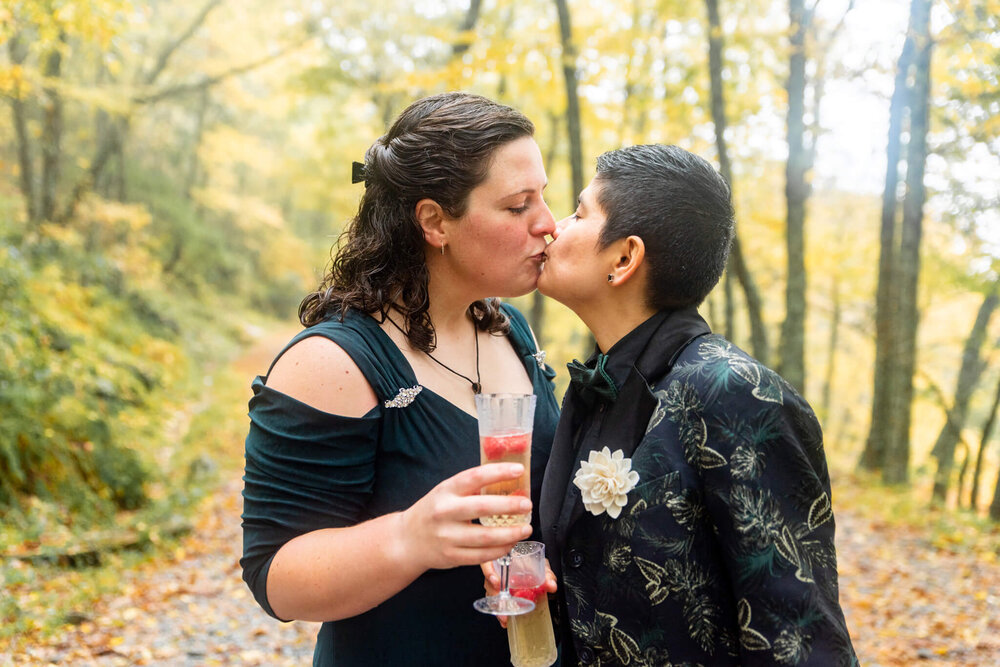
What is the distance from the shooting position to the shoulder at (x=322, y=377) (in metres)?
1.80

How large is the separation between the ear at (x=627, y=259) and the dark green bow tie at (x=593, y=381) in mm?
212

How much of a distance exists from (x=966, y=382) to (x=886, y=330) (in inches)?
81.7

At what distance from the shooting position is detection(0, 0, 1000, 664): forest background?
25.6 ft

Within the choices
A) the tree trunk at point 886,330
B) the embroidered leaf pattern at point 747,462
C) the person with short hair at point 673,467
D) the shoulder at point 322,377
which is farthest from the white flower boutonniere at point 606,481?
the tree trunk at point 886,330

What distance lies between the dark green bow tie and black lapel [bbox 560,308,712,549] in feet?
0.11

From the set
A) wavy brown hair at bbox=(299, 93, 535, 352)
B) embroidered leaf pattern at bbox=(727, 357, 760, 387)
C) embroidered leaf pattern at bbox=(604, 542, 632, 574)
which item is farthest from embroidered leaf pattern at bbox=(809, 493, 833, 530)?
wavy brown hair at bbox=(299, 93, 535, 352)

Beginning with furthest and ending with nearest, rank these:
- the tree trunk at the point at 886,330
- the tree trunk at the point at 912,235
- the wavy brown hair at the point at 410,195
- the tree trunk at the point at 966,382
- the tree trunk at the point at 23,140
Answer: the tree trunk at the point at 23,140
the tree trunk at the point at 966,382
the tree trunk at the point at 886,330
the tree trunk at the point at 912,235
the wavy brown hair at the point at 410,195

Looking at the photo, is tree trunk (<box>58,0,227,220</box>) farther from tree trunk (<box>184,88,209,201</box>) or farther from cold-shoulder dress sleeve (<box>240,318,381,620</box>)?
cold-shoulder dress sleeve (<box>240,318,381,620</box>)

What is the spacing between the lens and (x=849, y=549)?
8.16 meters

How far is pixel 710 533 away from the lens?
168cm

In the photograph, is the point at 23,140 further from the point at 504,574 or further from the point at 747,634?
the point at 747,634

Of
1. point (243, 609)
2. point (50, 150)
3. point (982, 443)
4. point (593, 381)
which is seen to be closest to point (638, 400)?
point (593, 381)

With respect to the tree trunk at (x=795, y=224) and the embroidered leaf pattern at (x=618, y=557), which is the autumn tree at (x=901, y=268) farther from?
the embroidered leaf pattern at (x=618, y=557)

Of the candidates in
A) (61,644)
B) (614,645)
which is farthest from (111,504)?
(614,645)
